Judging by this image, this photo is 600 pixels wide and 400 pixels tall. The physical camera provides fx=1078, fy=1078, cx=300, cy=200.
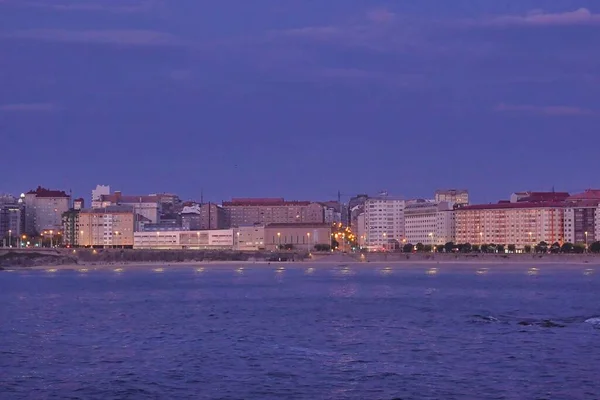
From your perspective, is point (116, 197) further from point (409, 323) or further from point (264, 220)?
point (409, 323)

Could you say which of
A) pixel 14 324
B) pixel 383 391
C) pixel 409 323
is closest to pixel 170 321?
pixel 14 324

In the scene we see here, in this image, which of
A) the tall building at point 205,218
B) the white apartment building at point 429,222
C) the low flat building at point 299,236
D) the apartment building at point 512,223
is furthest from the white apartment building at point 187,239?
the apartment building at point 512,223

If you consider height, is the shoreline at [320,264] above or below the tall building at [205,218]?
below

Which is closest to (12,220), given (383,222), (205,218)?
(205,218)

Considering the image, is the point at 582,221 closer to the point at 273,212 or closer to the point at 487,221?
the point at 487,221

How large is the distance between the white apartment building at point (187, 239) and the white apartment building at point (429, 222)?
28.6 metres

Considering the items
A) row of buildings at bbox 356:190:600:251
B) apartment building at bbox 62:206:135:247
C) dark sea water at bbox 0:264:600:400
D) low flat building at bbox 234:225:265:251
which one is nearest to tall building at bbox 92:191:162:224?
apartment building at bbox 62:206:135:247

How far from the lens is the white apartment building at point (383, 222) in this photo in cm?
16462

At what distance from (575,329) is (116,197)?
15822cm

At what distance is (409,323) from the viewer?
3359cm

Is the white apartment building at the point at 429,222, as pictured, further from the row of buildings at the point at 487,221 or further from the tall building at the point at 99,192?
the tall building at the point at 99,192

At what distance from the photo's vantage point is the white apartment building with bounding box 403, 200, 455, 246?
151750mm

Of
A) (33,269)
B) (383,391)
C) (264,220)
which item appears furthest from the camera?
(264,220)

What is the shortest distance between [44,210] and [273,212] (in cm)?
3901
